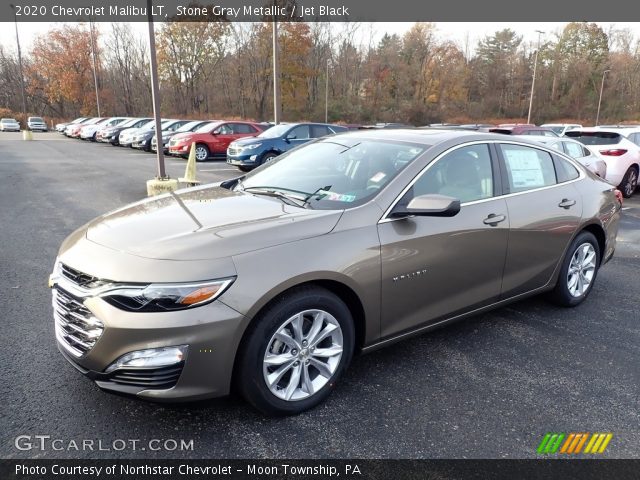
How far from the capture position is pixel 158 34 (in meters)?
51.4

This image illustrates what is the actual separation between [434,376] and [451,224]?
41.8 inches

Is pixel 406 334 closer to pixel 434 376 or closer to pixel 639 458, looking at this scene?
pixel 434 376

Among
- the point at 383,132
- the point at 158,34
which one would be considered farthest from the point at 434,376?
the point at 158,34

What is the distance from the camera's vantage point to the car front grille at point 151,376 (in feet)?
7.57

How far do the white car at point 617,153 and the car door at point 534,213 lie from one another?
329 inches

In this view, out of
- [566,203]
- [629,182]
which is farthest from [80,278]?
[629,182]

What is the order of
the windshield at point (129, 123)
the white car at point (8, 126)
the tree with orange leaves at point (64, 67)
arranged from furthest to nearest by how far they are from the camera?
the tree with orange leaves at point (64, 67), the white car at point (8, 126), the windshield at point (129, 123)

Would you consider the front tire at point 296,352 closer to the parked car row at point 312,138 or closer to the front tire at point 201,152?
the parked car row at point 312,138

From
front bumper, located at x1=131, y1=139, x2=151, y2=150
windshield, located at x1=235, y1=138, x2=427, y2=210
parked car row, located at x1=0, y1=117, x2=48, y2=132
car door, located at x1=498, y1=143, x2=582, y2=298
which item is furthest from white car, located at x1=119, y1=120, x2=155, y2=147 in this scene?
Answer: parked car row, located at x1=0, y1=117, x2=48, y2=132

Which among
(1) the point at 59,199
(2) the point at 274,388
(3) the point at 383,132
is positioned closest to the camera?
(2) the point at 274,388

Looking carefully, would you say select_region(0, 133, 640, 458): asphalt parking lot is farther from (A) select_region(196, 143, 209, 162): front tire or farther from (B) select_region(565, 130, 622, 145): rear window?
(A) select_region(196, 143, 209, 162): front tire

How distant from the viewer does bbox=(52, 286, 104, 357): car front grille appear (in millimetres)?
2398

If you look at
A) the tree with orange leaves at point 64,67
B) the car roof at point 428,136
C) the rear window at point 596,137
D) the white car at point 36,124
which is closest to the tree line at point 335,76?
the tree with orange leaves at point 64,67

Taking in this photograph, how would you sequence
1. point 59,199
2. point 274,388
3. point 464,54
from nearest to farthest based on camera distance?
point 274,388, point 59,199, point 464,54
